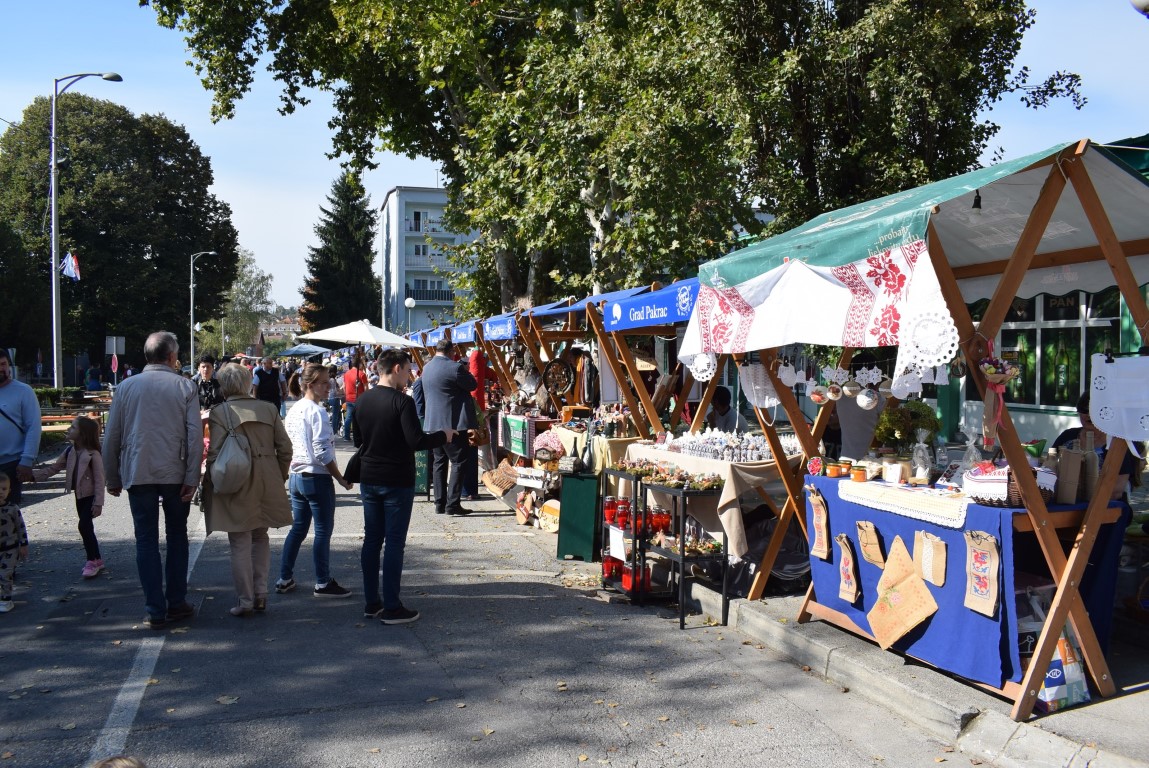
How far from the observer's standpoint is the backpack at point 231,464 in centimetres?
609

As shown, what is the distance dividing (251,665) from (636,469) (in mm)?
3255

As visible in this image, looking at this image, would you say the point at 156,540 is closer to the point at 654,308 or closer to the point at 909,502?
the point at 654,308

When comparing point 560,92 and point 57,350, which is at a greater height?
point 560,92

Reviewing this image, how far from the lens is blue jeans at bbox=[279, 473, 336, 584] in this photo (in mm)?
6887

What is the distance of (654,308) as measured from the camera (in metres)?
8.29

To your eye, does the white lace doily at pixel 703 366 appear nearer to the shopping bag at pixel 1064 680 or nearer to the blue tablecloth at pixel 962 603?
the blue tablecloth at pixel 962 603

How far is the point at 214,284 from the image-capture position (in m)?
52.6

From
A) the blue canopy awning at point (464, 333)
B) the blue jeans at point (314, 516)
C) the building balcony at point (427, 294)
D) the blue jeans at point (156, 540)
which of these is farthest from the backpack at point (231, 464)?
the building balcony at point (427, 294)

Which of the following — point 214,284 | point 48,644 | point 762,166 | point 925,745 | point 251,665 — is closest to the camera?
point 925,745

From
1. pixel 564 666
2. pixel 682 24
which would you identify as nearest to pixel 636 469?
pixel 564 666

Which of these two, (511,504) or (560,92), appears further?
(560,92)

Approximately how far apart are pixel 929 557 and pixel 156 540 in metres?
4.89

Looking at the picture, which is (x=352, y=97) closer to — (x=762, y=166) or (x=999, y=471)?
(x=762, y=166)

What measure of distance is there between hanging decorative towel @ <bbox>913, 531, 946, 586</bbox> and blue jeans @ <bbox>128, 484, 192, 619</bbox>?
15.2 ft
